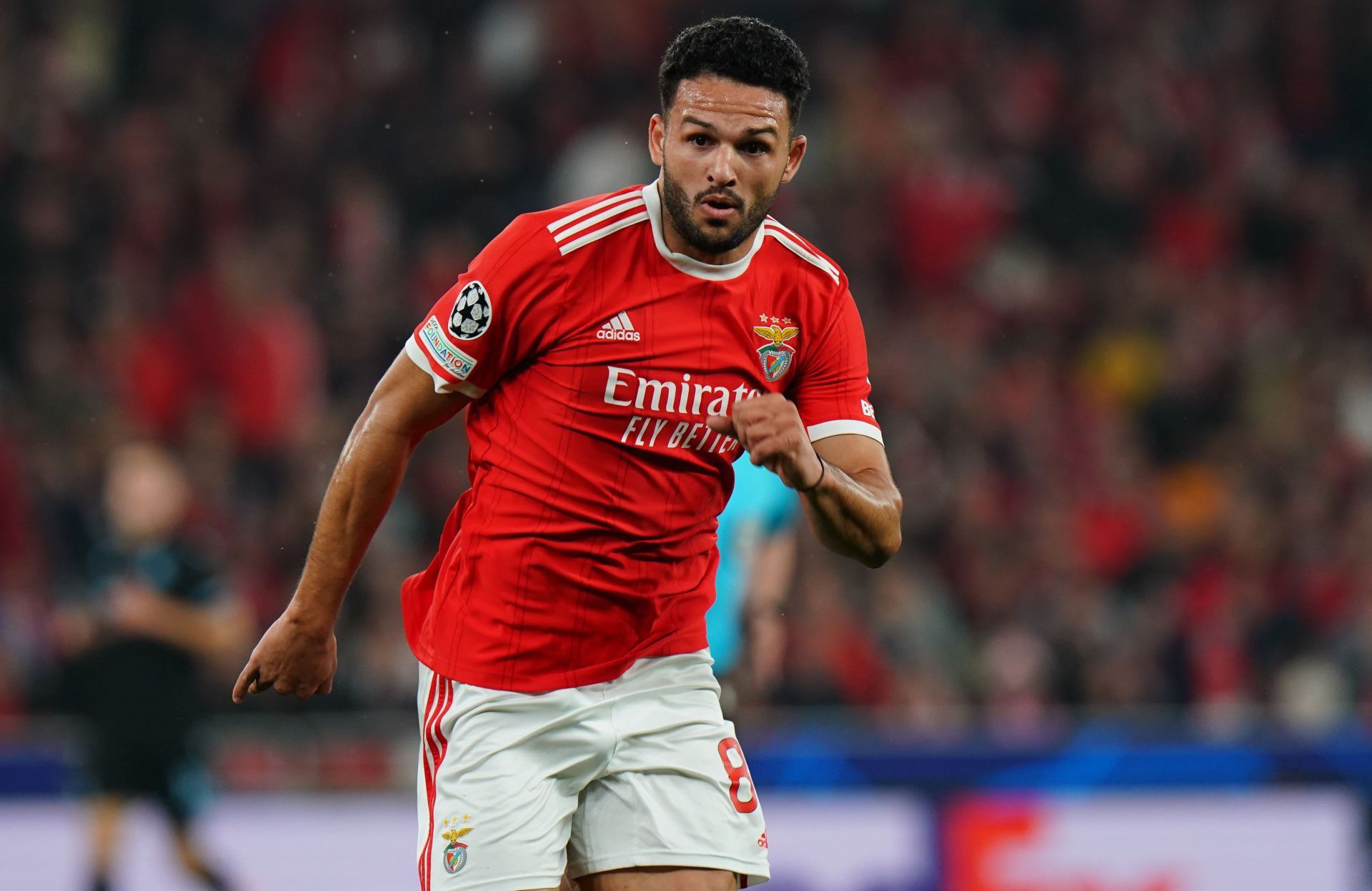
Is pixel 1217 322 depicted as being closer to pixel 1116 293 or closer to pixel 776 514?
pixel 1116 293

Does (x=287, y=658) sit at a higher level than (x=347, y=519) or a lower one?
lower

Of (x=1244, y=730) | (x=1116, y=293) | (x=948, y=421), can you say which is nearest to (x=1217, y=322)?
(x=1116, y=293)

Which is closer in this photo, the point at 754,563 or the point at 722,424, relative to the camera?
the point at 722,424

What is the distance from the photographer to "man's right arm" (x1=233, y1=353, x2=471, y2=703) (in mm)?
3219

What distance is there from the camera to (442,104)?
9914mm

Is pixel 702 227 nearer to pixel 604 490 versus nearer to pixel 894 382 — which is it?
pixel 604 490

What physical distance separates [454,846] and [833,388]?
3.59 ft

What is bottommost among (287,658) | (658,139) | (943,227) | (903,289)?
(287,658)

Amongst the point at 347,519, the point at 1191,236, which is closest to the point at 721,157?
the point at 347,519

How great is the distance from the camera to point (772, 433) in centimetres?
282

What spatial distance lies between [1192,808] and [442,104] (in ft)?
18.0

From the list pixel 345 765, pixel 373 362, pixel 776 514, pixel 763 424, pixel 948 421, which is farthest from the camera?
pixel 948 421

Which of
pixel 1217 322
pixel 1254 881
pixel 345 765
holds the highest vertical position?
pixel 1217 322

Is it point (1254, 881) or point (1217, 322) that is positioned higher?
point (1217, 322)
